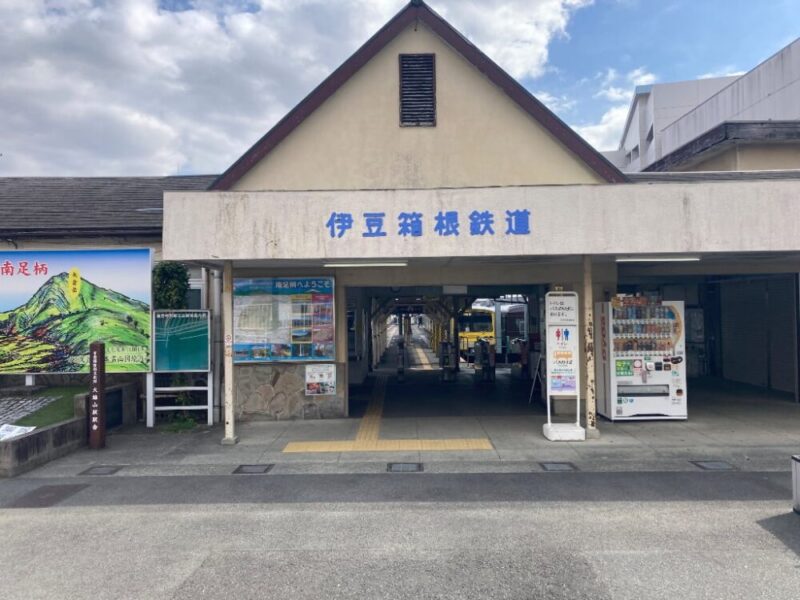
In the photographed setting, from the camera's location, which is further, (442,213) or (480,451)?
(480,451)

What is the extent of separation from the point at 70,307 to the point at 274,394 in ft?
14.9

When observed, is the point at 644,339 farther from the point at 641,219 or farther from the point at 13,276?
the point at 13,276

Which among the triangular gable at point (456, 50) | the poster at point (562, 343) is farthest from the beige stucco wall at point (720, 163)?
the poster at point (562, 343)

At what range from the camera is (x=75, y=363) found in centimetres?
1072

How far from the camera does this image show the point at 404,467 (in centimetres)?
777

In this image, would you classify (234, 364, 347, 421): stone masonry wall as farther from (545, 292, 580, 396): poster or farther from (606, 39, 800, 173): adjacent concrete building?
(606, 39, 800, 173): adjacent concrete building

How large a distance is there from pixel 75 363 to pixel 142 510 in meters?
5.88

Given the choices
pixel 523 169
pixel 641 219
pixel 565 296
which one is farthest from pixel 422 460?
pixel 523 169

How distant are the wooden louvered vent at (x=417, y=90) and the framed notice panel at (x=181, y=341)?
5.67 metres

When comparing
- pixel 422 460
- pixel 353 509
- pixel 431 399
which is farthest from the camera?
pixel 431 399

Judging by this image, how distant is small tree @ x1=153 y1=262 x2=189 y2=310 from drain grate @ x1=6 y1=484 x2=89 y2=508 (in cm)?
442

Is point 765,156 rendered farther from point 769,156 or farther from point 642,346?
point 642,346

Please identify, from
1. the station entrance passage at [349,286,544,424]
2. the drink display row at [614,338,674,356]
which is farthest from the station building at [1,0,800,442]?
the station entrance passage at [349,286,544,424]

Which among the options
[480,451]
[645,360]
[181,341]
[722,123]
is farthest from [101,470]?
[722,123]
